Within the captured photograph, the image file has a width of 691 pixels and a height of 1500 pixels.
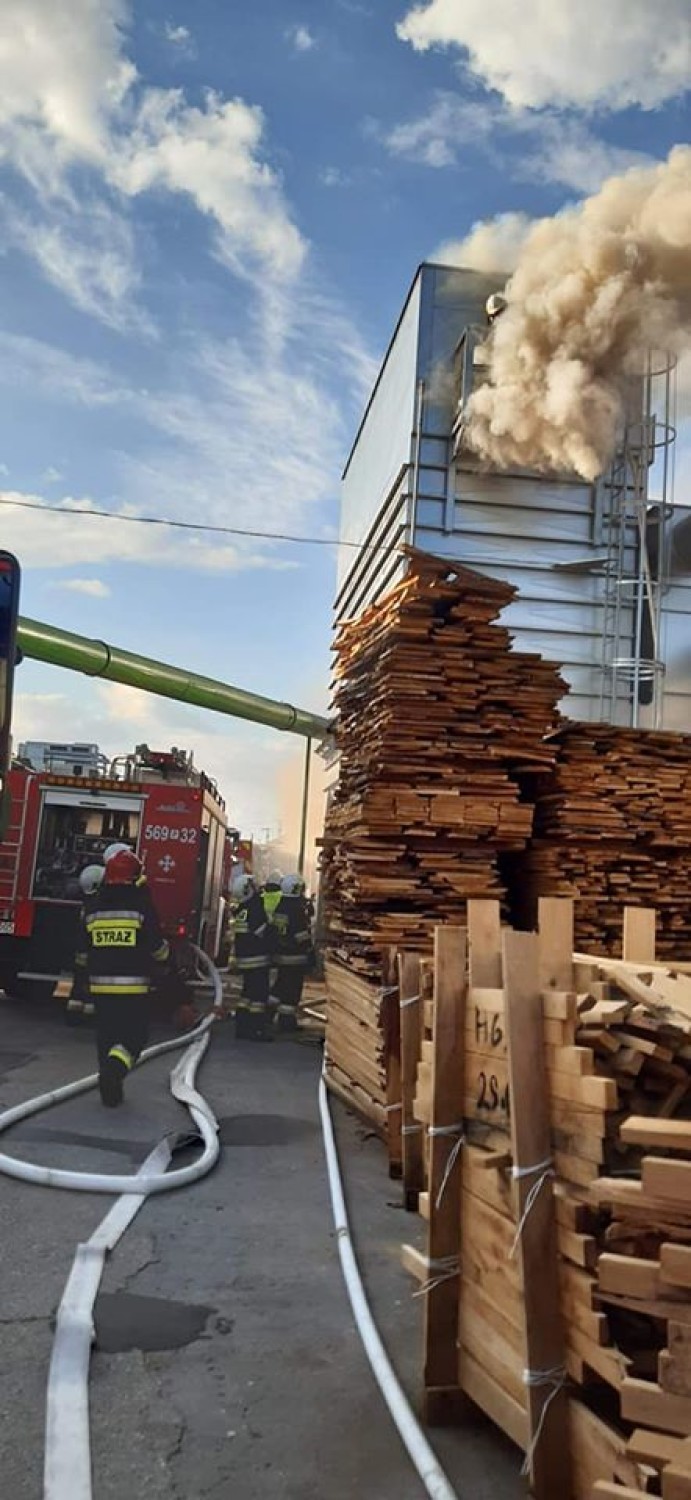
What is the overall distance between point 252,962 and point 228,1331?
8782 millimetres

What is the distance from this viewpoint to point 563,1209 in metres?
3.05

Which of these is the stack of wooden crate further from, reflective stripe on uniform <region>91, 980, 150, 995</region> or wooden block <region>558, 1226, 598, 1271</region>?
reflective stripe on uniform <region>91, 980, 150, 995</region>

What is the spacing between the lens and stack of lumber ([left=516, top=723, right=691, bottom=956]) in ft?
29.5

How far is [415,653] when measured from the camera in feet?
27.9

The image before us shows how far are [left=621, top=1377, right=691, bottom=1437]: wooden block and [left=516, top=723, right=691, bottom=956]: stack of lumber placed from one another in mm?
6436

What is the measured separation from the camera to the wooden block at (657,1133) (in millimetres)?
2693

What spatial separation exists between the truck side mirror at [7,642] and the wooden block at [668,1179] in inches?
254

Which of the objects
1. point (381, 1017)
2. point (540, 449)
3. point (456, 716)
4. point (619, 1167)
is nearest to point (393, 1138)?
point (381, 1017)

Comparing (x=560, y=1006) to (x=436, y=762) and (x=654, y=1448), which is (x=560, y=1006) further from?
(x=436, y=762)

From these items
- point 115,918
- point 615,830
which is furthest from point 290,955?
point 615,830

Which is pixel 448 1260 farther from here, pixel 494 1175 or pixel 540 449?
pixel 540 449

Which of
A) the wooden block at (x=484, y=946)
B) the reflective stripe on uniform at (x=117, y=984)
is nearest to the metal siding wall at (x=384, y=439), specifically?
the reflective stripe on uniform at (x=117, y=984)

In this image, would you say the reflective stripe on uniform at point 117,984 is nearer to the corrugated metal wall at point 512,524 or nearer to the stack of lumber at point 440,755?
the stack of lumber at point 440,755

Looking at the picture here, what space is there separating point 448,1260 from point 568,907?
121cm
